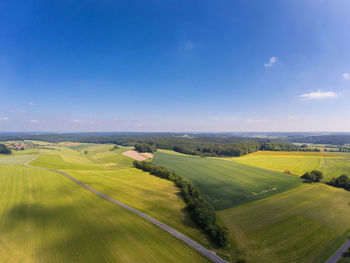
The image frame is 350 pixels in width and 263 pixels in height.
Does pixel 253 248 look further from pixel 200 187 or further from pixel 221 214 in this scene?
pixel 200 187

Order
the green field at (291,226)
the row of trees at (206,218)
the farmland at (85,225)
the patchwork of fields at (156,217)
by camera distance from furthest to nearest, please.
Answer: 1. the row of trees at (206,218)
2. the green field at (291,226)
3. the patchwork of fields at (156,217)
4. the farmland at (85,225)

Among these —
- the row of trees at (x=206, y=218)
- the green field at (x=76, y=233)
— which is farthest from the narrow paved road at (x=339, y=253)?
the green field at (x=76, y=233)

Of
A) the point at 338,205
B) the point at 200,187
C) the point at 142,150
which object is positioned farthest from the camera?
the point at 142,150

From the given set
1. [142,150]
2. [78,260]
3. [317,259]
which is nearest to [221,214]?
[317,259]

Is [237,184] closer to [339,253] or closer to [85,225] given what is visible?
[339,253]

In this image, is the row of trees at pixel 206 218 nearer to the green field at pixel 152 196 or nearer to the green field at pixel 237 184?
the green field at pixel 152 196

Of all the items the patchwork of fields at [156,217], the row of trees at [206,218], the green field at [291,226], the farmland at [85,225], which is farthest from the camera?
the row of trees at [206,218]
